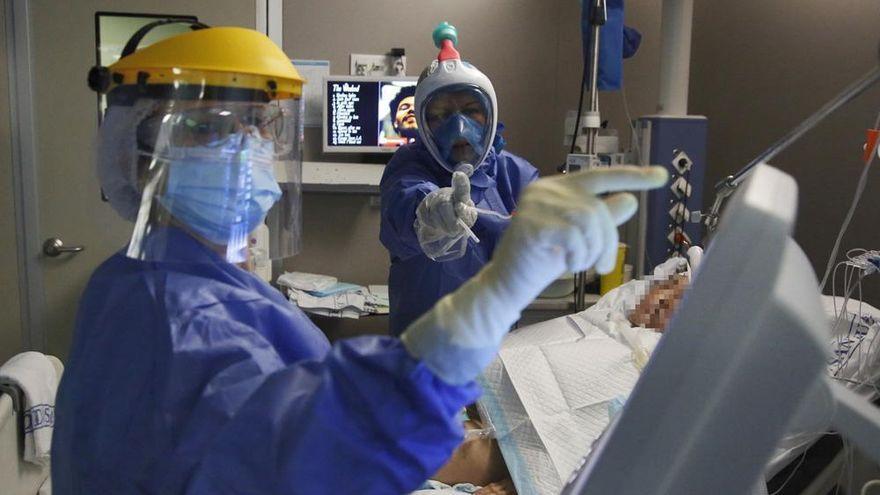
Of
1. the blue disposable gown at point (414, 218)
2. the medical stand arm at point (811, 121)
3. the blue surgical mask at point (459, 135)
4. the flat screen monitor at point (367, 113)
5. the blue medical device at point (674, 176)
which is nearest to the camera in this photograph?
the medical stand arm at point (811, 121)

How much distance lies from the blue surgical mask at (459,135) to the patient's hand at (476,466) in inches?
32.6

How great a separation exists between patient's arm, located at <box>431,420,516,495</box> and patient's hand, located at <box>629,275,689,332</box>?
0.62m

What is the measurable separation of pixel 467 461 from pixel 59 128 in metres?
2.24

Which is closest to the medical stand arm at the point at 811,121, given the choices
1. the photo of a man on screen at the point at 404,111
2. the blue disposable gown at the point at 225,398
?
the blue disposable gown at the point at 225,398

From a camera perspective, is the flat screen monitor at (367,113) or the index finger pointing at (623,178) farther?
the flat screen monitor at (367,113)

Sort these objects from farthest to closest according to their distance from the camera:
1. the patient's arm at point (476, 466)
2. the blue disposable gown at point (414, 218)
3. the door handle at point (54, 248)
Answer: the door handle at point (54, 248) < the blue disposable gown at point (414, 218) < the patient's arm at point (476, 466)

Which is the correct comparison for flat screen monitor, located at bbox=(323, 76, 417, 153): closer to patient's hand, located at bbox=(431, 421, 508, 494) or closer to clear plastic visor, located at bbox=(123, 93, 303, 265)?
patient's hand, located at bbox=(431, 421, 508, 494)

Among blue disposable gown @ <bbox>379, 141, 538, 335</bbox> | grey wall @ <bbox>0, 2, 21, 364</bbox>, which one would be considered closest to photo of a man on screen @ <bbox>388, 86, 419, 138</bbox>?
blue disposable gown @ <bbox>379, 141, 538, 335</bbox>

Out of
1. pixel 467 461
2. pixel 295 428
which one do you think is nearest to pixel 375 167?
pixel 467 461

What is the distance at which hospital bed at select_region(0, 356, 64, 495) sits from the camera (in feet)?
5.29

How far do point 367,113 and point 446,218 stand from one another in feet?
6.20

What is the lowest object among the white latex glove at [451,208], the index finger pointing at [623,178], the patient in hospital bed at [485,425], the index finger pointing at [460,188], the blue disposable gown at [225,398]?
the patient in hospital bed at [485,425]

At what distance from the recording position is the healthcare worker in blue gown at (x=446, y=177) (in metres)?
2.11

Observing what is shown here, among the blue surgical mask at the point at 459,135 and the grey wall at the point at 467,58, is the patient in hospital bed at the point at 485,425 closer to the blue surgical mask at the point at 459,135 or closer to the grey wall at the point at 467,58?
the blue surgical mask at the point at 459,135
